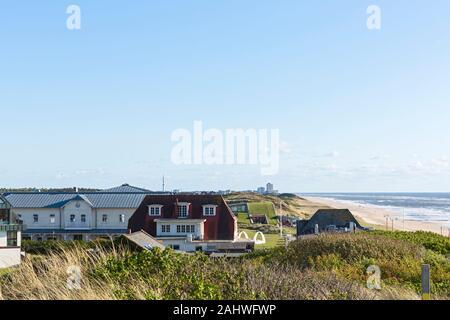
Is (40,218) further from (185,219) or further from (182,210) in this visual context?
(185,219)

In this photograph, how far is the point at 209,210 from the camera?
44219 millimetres

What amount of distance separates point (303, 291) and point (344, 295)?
63 centimetres

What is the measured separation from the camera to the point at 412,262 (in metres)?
15.6

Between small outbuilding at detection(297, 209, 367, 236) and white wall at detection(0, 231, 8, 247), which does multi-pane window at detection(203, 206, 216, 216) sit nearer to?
small outbuilding at detection(297, 209, 367, 236)

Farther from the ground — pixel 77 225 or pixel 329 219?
pixel 329 219

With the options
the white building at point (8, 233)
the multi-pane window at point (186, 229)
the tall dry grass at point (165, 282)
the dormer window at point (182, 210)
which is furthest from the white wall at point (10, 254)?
the tall dry grass at point (165, 282)

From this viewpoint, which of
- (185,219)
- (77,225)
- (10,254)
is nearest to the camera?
(10,254)

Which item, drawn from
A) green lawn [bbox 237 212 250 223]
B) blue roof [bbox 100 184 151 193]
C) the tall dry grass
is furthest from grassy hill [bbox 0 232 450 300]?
green lawn [bbox 237 212 250 223]

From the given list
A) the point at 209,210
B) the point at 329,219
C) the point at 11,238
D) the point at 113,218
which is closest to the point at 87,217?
the point at 113,218

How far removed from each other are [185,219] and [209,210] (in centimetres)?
236

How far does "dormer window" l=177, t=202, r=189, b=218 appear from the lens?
43.3m

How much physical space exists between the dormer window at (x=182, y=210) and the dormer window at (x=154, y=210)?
134 centimetres

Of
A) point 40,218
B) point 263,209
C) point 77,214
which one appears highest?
point 77,214
